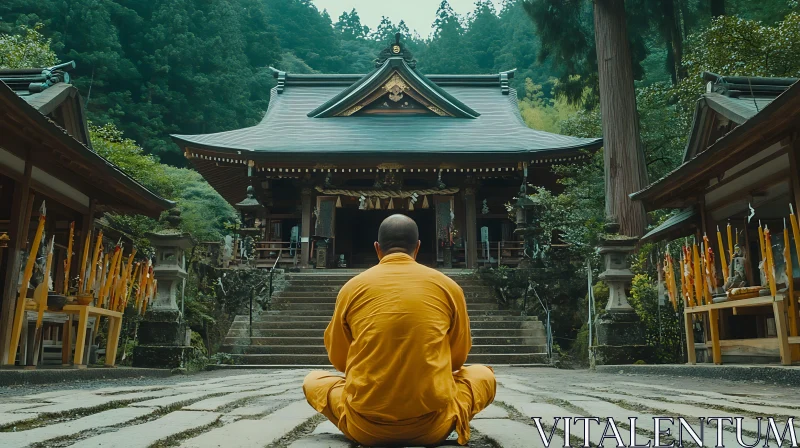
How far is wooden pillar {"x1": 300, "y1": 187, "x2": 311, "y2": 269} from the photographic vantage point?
16.7m

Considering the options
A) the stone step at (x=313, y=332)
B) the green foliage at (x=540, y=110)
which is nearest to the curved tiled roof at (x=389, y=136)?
the stone step at (x=313, y=332)

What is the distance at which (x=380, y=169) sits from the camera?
17.3 meters

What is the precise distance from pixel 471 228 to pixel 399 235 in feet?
48.2

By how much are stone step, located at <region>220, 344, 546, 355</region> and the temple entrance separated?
28.9ft

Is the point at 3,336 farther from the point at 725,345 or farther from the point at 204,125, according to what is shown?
the point at 204,125

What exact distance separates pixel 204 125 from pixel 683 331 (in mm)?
30064

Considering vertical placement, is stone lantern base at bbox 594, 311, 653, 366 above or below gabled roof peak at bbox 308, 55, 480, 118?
below

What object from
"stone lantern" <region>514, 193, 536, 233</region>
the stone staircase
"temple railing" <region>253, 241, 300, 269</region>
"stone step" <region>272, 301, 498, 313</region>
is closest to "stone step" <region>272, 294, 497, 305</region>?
the stone staircase

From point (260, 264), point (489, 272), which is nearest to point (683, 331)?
point (489, 272)

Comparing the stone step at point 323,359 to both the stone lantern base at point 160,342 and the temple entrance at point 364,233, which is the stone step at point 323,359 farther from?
the temple entrance at point 364,233

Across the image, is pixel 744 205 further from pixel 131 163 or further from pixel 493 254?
pixel 131 163

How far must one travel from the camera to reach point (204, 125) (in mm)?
34188

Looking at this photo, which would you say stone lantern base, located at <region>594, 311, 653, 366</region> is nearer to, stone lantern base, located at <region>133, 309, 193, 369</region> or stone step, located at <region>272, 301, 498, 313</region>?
stone step, located at <region>272, 301, 498, 313</region>

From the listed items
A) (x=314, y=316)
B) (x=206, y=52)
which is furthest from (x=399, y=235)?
(x=206, y=52)
